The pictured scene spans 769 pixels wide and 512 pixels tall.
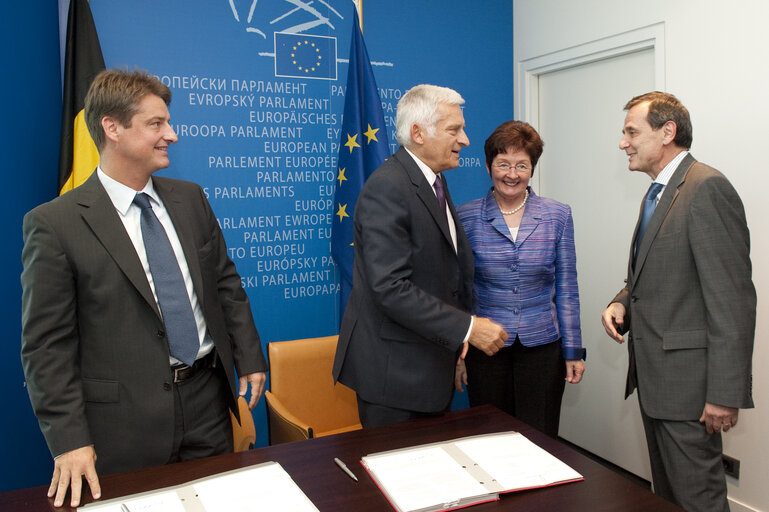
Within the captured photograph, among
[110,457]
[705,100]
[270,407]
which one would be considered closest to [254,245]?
[270,407]

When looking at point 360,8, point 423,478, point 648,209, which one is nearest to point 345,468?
point 423,478

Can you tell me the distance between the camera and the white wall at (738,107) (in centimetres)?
258

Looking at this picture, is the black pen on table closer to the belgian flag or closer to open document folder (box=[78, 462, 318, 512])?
open document folder (box=[78, 462, 318, 512])

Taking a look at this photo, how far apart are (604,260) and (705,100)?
107 cm

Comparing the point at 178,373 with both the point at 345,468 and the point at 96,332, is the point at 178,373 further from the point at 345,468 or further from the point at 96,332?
the point at 345,468

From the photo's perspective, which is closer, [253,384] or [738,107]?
[253,384]

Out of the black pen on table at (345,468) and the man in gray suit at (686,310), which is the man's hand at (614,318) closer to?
the man in gray suit at (686,310)

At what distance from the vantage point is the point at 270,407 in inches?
101

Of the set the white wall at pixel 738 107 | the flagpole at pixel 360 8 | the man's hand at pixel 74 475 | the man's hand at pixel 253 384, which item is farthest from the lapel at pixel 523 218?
the man's hand at pixel 74 475

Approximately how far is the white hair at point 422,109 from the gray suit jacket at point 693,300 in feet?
2.75

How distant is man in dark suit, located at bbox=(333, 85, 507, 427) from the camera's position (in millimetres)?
1768

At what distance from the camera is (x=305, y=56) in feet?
10.8

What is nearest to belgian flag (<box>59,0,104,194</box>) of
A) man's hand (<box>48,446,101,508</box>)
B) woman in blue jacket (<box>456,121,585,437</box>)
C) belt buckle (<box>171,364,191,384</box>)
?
belt buckle (<box>171,364,191,384</box>)

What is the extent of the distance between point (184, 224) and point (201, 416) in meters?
0.58
